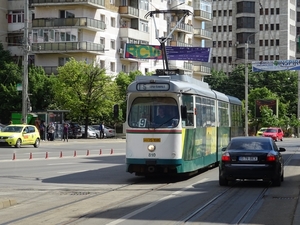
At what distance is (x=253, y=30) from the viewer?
12781cm

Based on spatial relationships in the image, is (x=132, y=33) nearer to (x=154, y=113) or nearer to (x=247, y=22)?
(x=247, y=22)

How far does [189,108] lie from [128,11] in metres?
60.0

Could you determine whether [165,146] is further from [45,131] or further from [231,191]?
[45,131]

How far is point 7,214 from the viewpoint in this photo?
14.5 m

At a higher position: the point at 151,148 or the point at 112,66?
the point at 112,66

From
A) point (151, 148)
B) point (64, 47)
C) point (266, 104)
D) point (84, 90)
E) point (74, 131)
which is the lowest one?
point (74, 131)

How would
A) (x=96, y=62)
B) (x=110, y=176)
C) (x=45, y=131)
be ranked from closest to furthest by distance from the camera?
(x=110, y=176), (x=45, y=131), (x=96, y=62)

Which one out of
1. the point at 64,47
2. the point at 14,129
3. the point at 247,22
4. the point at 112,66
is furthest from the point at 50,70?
the point at 247,22

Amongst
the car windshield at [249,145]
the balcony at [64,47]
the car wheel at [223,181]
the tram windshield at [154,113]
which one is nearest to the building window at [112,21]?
the balcony at [64,47]

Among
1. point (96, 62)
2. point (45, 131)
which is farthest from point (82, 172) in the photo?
point (96, 62)

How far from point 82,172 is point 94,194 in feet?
26.8

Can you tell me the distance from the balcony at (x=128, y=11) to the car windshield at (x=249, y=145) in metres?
62.1

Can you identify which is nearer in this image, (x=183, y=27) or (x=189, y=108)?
(x=189, y=108)

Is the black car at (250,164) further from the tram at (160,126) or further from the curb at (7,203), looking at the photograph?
the curb at (7,203)
